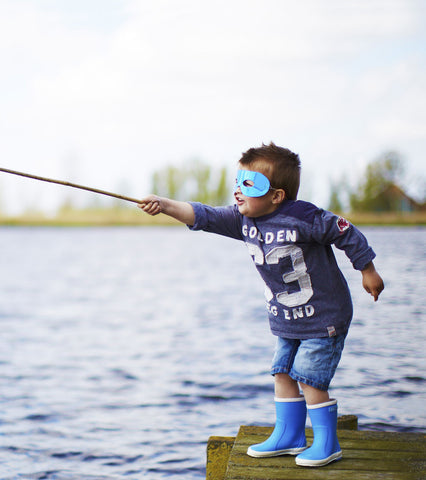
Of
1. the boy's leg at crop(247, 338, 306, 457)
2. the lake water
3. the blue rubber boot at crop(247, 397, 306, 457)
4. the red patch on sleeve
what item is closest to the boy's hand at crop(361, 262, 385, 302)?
the red patch on sleeve

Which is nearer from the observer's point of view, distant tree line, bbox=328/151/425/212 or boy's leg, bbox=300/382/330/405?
boy's leg, bbox=300/382/330/405

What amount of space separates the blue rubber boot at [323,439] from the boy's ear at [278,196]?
0.99m

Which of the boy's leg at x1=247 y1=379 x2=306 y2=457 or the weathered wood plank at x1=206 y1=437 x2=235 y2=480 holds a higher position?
the boy's leg at x1=247 y1=379 x2=306 y2=457

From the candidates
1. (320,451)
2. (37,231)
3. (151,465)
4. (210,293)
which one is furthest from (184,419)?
(37,231)

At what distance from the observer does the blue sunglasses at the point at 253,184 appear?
3.42 metres

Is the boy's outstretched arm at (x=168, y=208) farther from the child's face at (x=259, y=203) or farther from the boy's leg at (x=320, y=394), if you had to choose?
the boy's leg at (x=320, y=394)

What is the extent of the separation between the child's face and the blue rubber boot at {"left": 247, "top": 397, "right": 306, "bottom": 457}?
3.06 feet

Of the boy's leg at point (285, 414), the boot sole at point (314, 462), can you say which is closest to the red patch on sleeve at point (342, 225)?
the boy's leg at point (285, 414)

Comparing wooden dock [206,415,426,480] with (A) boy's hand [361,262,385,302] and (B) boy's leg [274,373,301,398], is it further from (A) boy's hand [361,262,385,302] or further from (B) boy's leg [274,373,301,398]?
(A) boy's hand [361,262,385,302]

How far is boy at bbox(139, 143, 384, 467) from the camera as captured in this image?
3.39 m

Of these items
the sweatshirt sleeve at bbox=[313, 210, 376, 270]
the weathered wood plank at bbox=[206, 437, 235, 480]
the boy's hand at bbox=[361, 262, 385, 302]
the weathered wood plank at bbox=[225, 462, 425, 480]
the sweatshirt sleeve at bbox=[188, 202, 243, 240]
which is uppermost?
the sweatshirt sleeve at bbox=[188, 202, 243, 240]

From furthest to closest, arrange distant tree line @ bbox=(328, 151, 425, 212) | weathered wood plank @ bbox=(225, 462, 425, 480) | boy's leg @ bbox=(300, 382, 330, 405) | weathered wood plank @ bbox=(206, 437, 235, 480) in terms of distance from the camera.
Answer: distant tree line @ bbox=(328, 151, 425, 212) → weathered wood plank @ bbox=(206, 437, 235, 480) → boy's leg @ bbox=(300, 382, 330, 405) → weathered wood plank @ bbox=(225, 462, 425, 480)

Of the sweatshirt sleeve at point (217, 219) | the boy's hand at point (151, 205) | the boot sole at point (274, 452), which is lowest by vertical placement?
the boot sole at point (274, 452)

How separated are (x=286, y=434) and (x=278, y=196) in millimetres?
1158
